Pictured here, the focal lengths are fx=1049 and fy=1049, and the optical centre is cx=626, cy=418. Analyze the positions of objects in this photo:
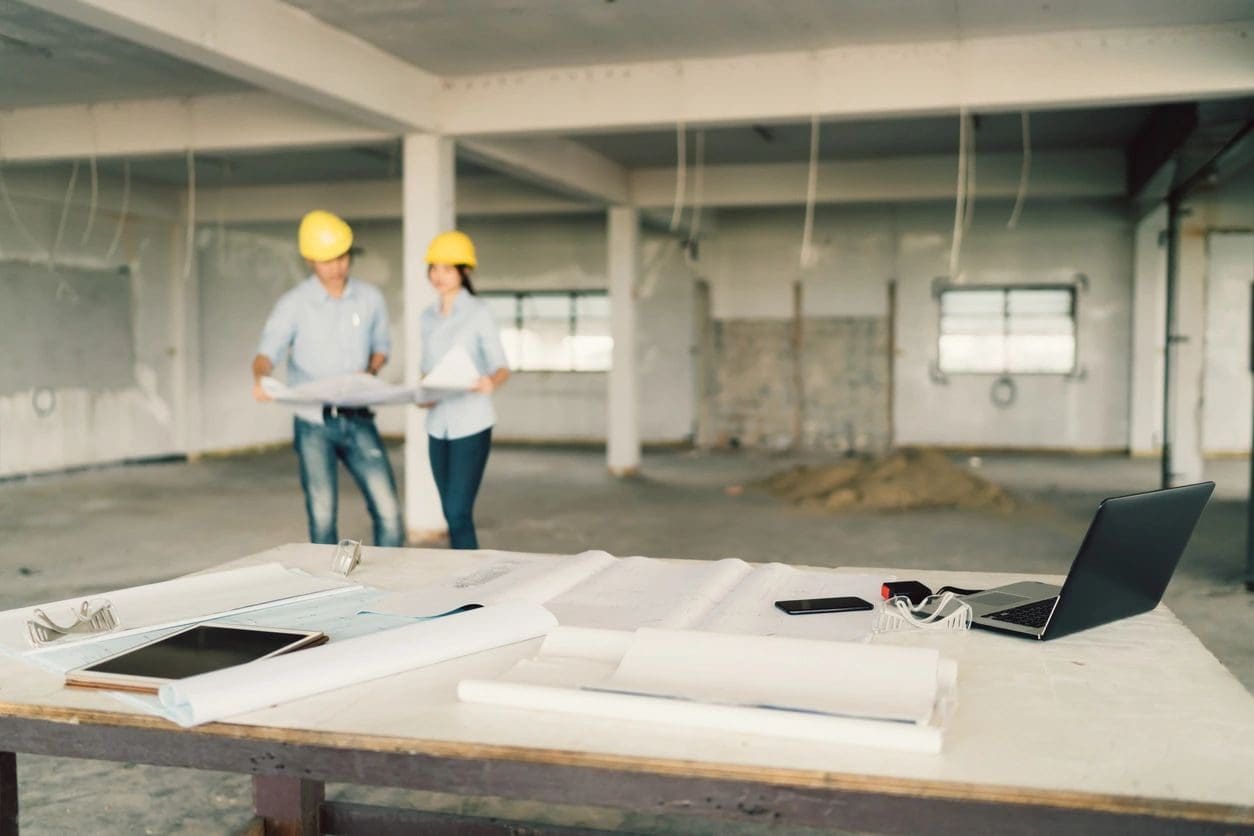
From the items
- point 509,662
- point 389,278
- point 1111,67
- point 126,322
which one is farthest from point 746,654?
point 389,278

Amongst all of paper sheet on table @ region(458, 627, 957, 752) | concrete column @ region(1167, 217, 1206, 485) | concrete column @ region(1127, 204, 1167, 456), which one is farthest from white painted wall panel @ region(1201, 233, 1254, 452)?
paper sheet on table @ region(458, 627, 957, 752)

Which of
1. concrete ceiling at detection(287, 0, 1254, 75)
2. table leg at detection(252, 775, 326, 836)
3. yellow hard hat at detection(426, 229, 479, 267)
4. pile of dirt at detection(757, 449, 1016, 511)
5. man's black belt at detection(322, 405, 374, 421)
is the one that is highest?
concrete ceiling at detection(287, 0, 1254, 75)

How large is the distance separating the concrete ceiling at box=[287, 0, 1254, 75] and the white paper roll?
4.80m

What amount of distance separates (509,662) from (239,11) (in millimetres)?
4651

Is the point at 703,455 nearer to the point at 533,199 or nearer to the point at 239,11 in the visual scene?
the point at 533,199

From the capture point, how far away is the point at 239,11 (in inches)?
200

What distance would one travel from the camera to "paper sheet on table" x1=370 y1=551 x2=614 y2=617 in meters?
1.67

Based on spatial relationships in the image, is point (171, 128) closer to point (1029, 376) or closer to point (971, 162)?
point (971, 162)

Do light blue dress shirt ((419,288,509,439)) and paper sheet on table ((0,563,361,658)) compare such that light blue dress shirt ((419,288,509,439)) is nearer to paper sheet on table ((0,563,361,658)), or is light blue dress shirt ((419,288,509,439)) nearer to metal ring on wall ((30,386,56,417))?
paper sheet on table ((0,563,361,658))

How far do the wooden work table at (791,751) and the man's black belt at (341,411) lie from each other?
8.54 ft

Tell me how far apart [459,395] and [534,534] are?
2956 mm

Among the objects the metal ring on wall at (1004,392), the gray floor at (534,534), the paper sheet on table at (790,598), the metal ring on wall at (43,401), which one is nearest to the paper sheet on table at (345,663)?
the paper sheet on table at (790,598)

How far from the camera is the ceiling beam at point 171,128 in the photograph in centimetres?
724

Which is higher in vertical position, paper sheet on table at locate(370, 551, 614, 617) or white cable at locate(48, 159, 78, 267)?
white cable at locate(48, 159, 78, 267)
